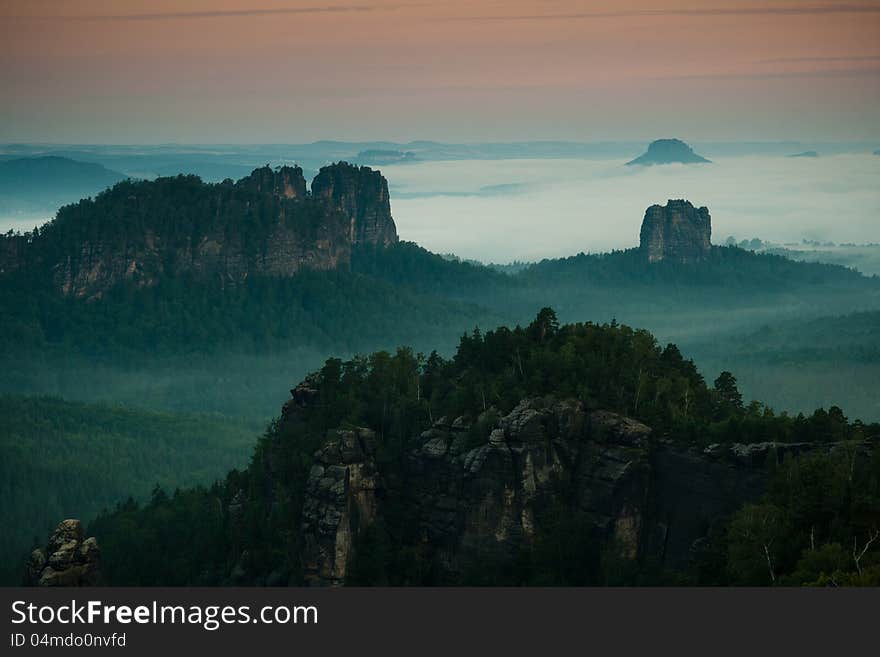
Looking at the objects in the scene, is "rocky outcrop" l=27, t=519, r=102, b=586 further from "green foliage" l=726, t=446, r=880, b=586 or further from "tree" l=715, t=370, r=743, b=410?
"tree" l=715, t=370, r=743, b=410

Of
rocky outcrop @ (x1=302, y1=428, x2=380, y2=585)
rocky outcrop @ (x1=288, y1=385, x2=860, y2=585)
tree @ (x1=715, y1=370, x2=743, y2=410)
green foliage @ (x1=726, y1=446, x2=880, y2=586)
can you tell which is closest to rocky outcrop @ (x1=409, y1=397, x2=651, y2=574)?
rocky outcrop @ (x1=288, y1=385, x2=860, y2=585)

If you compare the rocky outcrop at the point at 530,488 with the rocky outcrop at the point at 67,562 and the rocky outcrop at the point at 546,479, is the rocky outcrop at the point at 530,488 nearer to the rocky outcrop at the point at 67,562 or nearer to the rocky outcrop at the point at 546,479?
the rocky outcrop at the point at 546,479

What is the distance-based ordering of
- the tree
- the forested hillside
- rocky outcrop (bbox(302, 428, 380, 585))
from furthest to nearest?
1. the forested hillside
2. the tree
3. rocky outcrop (bbox(302, 428, 380, 585))

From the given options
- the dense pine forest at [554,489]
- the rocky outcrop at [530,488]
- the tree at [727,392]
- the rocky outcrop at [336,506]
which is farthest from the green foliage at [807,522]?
the rocky outcrop at [336,506]

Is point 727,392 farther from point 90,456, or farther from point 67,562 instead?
point 90,456

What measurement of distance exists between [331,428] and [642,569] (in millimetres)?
20370

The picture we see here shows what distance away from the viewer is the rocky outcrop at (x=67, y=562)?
271 ft

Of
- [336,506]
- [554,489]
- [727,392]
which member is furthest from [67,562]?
[727,392]

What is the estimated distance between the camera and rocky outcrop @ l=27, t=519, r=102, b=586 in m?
82.7

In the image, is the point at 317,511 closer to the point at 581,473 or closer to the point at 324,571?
the point at 324,571

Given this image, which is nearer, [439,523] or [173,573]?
[439,523]

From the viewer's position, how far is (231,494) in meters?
105
